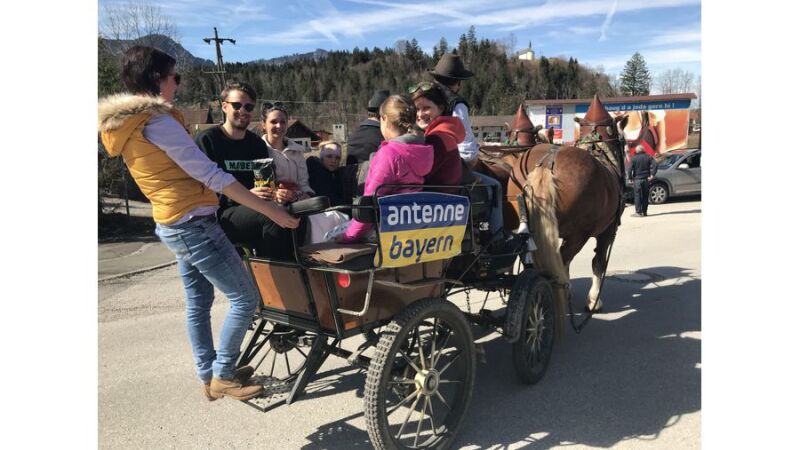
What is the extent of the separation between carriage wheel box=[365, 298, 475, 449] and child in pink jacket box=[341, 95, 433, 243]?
548mm

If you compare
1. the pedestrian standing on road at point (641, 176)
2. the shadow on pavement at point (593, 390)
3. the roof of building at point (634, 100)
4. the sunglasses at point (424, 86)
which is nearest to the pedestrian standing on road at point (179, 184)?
the shadow on pavement at point (593, 390)

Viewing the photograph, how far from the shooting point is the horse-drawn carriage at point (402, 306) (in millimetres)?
2486

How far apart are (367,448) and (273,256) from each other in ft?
3.98

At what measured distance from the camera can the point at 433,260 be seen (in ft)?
9.21

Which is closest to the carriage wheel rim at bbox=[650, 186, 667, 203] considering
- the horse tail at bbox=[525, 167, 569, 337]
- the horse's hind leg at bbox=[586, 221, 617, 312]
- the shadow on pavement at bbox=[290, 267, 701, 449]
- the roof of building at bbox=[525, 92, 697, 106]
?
the shadow on pavement at bbox=[290, 267, 701, 449]

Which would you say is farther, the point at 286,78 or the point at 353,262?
the point at 286,78

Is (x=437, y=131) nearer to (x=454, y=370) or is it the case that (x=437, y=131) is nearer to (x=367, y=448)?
(x=454, y=370)

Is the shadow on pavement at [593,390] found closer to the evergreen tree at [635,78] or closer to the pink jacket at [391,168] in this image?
the pink jacket at [391,168]

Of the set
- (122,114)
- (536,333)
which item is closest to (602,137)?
(536,333)

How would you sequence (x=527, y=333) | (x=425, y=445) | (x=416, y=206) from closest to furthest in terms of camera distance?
(x=416, y=206) → (x=425, y=445) → (x=527, y=333)

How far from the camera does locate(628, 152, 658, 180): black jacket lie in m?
12.1

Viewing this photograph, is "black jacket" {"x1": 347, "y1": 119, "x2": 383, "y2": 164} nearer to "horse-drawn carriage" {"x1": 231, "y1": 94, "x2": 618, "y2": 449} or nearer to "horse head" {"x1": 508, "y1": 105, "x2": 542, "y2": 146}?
"horse-drawn carriage" {"x1": 231, "y1": 94, "x2": 618, "y2": 449}

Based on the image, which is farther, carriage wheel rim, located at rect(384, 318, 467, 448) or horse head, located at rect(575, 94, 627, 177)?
horse head, located at rect(575, 94, 627, 177)
